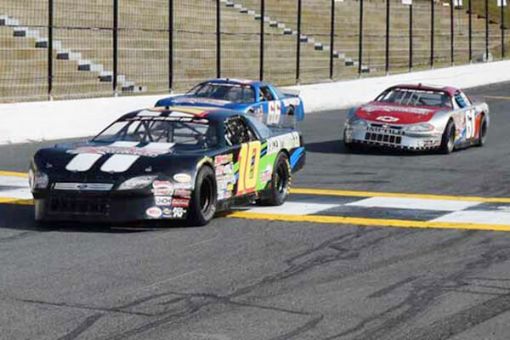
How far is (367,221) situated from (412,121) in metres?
8.14

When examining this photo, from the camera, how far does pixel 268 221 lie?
13078 millimetres

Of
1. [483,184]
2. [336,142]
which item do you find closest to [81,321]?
[483,184]

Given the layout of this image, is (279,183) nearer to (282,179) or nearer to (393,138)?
(282,179)

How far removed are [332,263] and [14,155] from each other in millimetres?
10301

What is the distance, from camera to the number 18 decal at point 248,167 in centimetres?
1330

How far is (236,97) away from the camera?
23719 mm

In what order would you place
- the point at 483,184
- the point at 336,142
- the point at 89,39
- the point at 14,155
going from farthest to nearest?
1. the point at 89,39
2. the point at 336,142
3. the point at 14,155
4. the point at 483,184

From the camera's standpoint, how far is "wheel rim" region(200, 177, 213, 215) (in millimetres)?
12505

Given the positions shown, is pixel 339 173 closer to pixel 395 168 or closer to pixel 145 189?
pixel 395 168

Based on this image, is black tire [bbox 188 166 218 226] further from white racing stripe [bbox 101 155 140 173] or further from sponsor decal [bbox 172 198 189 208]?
white racing stripe [bbox 101 155 140 173]

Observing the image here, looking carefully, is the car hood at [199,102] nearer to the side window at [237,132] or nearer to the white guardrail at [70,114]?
the white guardrail at [70,114]

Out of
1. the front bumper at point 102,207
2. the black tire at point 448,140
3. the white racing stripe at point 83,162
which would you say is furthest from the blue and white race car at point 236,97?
the front bumper at point 102,207

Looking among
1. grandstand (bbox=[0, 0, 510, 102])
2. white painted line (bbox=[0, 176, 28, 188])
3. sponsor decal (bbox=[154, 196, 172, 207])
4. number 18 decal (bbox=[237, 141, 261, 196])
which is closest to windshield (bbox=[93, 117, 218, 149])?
number 18 decal (bbox=[237, 141, 261, 196])

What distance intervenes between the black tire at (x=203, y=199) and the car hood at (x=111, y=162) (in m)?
0.16
